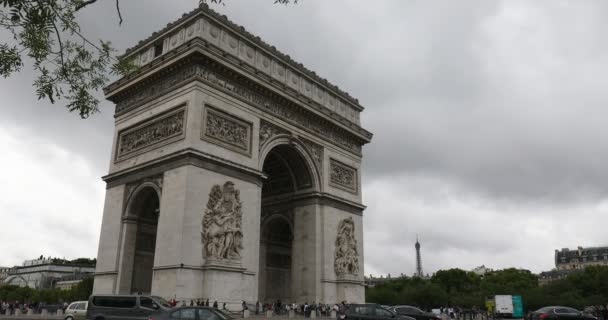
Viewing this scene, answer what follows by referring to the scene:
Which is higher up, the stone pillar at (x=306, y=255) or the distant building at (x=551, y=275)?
the distant building at (x=551, y=275)

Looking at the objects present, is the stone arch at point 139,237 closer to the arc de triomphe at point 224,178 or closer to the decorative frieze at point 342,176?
the arc de triomphe at point 224,178

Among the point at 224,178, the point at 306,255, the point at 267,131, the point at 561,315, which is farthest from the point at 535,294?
the point at 224,178

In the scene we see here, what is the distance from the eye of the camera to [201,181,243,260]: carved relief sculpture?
23109 mm

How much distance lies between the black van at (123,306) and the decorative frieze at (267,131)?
12.4m

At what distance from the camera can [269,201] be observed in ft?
109

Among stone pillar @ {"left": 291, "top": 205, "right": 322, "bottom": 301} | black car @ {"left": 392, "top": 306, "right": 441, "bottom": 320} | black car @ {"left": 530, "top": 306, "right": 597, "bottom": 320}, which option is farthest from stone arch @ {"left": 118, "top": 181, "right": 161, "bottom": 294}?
black car @ {"left": 530, "top": 306, "right": 597, "bottom": 320}

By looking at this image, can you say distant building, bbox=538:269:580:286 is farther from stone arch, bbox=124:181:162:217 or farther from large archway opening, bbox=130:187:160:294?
stone arch, bbox=124:181:162:217

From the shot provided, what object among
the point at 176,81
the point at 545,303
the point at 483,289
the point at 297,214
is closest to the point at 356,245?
the point at 297,214

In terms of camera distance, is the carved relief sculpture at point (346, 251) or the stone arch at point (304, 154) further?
the carved relief sculpture at point (346, 251)

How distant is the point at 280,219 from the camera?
33.2 m

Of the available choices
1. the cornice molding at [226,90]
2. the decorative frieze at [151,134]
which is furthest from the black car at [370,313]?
the cornice molding at [226,90]

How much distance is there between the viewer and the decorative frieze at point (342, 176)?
33.0m

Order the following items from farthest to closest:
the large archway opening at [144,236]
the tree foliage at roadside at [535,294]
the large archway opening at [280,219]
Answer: the tree foliage at roadside at [535,294] → the large archway opening at [280,219] → the large archway opening at [144,236]

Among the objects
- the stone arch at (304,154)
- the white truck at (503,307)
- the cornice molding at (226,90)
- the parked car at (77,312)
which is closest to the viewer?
the parked car at (77,312)
